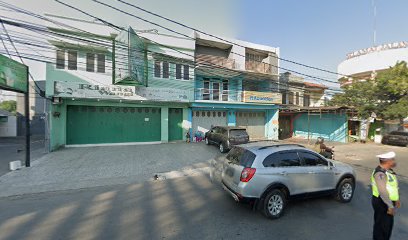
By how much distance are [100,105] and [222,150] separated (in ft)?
31.3

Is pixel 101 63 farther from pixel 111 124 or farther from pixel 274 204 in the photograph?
pixel 274 204

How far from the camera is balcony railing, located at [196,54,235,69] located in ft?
54.4

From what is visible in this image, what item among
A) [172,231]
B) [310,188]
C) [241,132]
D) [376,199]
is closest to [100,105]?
[241,132]

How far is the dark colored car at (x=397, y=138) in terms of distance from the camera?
54.4 ft

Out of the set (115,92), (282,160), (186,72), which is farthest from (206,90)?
(282,160)

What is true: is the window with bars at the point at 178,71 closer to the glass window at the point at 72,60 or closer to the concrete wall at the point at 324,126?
the glass window at the point at 72,60

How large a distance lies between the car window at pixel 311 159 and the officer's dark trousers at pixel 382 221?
5.14ft

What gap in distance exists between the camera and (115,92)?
13.2 m

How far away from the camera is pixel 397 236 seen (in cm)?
369

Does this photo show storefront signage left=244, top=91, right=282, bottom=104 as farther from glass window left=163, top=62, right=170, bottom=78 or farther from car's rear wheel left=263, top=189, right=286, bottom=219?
car's rear wheel left=263, top=189, right=286, bottom=219

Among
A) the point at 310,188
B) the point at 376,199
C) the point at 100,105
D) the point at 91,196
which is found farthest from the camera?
the point at 100,105

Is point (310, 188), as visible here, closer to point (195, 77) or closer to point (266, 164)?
point (266, 164)

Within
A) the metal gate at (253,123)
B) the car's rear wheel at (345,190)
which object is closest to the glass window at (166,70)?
the metal gate at (253,123)

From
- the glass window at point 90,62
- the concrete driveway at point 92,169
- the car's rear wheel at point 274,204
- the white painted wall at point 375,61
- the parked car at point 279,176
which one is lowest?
the concrete driveway at point 92,169
